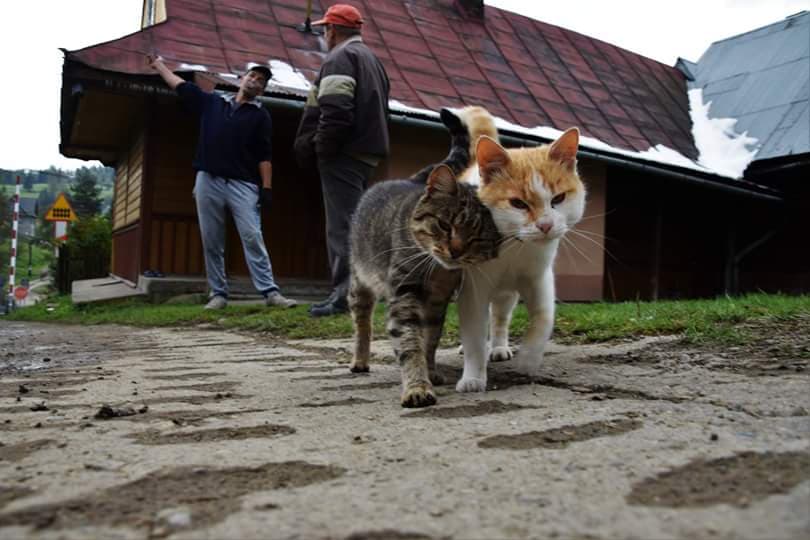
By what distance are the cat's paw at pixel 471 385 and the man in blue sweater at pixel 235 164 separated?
426 centimetres

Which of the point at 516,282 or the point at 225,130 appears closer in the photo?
the point at 516,282

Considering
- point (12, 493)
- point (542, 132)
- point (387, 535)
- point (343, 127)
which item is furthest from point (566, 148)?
point (542, 132)

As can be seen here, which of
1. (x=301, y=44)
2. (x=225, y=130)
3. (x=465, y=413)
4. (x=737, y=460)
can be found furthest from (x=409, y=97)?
(x=737, y=460)

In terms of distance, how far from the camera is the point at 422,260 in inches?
101

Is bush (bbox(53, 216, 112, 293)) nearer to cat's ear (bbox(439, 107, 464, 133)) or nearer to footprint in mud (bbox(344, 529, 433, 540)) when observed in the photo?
cat's ear (bbox(439, 107, 464, 133))

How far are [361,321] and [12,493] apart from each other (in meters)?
1.98

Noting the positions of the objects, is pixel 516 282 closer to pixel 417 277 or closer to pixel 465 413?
pixel 417 277

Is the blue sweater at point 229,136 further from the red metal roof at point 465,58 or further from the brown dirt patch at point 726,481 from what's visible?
the brown dirt patch at point 726,481

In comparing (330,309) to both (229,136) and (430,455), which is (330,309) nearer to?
(229,136)

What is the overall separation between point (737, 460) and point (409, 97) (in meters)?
8.46

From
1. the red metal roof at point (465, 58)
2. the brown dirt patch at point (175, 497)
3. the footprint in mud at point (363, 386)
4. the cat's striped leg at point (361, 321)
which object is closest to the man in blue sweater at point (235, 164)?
the red metal roof at point (465, 58)

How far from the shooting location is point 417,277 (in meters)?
2.54

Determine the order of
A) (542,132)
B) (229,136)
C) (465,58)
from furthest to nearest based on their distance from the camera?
(465,58) → (542,132) → (229,136)

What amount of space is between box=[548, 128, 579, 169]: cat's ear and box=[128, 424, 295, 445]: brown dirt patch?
4.91ft
